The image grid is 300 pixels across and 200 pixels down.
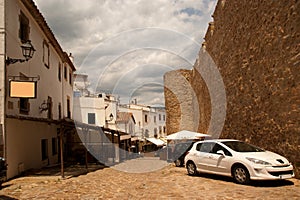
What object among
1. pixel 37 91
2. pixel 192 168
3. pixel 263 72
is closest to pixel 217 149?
pixel 192 168

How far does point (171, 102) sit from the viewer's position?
2819 cm

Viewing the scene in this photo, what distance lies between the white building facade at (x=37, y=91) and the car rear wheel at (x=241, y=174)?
7067 millimetres

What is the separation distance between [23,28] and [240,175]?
10394mm

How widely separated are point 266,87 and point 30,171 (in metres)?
9.97

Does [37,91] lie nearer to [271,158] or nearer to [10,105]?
[10,105]

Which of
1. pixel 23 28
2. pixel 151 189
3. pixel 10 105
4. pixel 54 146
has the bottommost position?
pixel 151 189

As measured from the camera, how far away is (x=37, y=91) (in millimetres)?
14766

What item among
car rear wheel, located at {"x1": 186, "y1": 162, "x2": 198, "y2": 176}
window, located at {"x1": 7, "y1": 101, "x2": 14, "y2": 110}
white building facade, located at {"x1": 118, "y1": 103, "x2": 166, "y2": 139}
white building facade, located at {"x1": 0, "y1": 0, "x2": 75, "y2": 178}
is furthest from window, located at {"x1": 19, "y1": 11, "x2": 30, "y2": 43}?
white building facade, located at {"x1": 118, "y1": 103, "x2": 166, "y2": 139}

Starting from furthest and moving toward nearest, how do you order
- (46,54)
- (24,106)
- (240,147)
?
1. (46,54)
2. (24,106)
3. (240,147)

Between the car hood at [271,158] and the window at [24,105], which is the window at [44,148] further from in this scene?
the car hood at [271,158]

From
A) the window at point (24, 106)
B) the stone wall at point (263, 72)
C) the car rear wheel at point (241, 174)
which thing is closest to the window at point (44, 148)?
the window at point (24, 106)

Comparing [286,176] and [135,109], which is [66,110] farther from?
[135,109]

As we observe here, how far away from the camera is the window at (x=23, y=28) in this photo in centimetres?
1270

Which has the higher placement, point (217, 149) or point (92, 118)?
point (92, 118)
